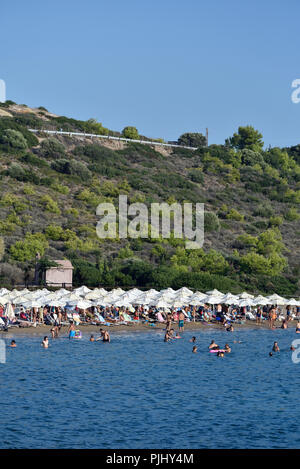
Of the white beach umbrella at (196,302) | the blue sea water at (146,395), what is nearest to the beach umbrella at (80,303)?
the blue sea water at (146,395)

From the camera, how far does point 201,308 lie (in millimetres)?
55250

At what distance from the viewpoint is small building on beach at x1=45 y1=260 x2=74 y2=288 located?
6215 cm

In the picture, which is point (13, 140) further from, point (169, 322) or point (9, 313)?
point (169, 322)

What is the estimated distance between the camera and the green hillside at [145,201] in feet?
224

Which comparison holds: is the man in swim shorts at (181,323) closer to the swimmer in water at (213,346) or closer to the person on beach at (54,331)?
the swimmer in water at (213,346)

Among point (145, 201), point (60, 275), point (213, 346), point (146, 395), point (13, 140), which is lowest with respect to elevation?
point (146, 395)

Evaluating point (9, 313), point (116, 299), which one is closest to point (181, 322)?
point (116, 299)

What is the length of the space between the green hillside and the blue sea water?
2170 centimetres

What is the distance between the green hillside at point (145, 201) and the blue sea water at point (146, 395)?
71.2ft

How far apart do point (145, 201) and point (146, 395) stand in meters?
70.7

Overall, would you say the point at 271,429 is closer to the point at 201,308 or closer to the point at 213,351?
the point at 213,351

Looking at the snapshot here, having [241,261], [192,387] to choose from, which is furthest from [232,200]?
[192,387]

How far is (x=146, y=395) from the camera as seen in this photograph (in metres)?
29.7

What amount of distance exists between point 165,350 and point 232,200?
7416cm
